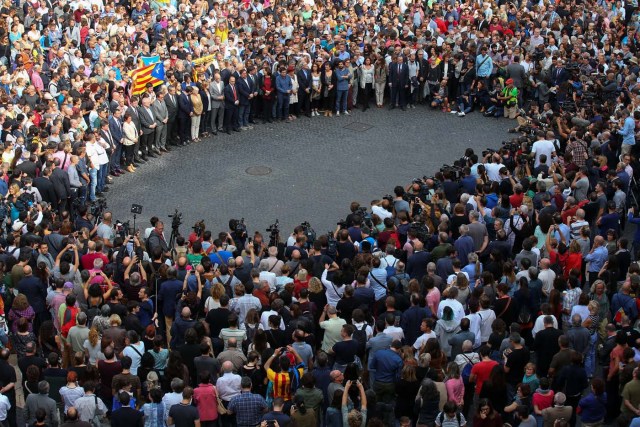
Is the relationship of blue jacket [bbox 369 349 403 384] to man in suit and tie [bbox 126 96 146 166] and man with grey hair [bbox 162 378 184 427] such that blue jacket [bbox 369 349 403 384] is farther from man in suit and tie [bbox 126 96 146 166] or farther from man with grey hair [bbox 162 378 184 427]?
man in suit and tie [bbox 126 96 146 166]

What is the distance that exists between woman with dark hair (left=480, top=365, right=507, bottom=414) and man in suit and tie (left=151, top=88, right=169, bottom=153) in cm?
1208

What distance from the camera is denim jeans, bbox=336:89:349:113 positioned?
2704 centimetres

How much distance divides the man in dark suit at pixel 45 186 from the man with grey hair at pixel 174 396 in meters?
7.79

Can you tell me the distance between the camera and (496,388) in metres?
13.7

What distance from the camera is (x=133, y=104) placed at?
76.2 ft

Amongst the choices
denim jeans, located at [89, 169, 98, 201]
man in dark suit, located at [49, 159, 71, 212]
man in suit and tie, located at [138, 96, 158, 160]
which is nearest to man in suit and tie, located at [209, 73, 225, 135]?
man in suit and tie, located at [138, 96, 158, 160]

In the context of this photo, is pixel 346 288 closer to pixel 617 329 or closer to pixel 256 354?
pixel 256 354

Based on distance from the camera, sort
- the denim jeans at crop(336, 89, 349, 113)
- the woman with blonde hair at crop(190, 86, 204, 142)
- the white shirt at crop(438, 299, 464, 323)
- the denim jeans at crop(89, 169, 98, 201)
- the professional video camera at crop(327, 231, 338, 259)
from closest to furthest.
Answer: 1. the white shirt at crop(438, 299, 464, 323)
2. the professional video camera at crop(327, 231, 338, 259)
3. the denim jeans at crop(89, 169, 98, 201)
4. the woman with blonde hair at crop(190, 86, 204, 142)
5. the denim jeans at crop(336, 89, 349, 113)

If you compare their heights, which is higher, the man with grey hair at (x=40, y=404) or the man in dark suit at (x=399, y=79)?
the man in dark suit at (x=399, y=79)

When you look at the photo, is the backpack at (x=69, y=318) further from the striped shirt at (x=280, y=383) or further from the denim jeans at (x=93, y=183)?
the denim jeans at (x=93, y=183)

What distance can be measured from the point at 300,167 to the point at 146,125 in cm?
342

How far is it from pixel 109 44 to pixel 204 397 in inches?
598

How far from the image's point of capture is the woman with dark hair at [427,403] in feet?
43.8

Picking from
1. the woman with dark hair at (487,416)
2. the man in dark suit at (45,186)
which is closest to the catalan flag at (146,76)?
the man in dark suit at (45,186)
